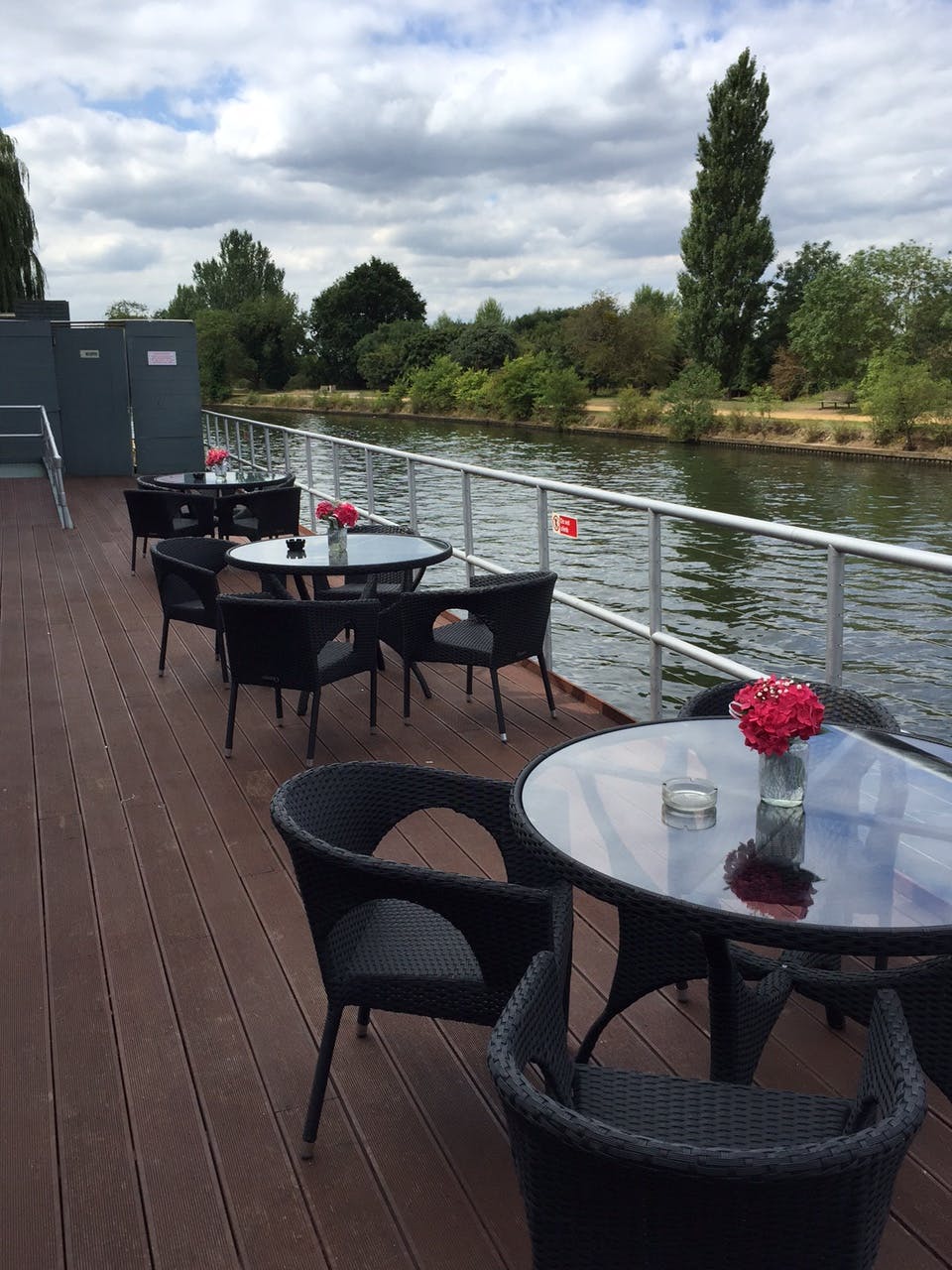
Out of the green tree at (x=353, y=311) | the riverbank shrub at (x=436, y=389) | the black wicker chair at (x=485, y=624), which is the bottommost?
the black wicker chair at (x=485, y=624)

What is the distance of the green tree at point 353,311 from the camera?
67.2 m

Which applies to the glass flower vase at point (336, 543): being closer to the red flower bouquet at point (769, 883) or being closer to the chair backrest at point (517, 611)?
the chair backrest at point (517, 611)

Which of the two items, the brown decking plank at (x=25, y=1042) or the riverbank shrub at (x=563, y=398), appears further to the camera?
the riverbank shrub at (x=563, y=398)

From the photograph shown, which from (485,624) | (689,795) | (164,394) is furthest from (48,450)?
(689,795)

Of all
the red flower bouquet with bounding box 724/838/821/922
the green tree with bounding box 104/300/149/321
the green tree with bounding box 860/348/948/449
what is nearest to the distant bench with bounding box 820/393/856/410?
the green tree with bounding box 860/348/948/449

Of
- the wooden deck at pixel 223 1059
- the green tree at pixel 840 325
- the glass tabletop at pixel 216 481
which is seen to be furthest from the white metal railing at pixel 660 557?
the green tree at pixel 840 325

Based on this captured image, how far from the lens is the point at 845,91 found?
10516mm

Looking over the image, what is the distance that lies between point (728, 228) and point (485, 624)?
38.9 metres

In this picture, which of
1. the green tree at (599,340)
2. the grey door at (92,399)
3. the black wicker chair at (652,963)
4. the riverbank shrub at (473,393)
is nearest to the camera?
the black wicker chair at (652,963)

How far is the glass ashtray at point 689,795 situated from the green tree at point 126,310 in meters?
79.8

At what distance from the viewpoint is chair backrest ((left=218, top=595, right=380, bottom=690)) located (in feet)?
12.0

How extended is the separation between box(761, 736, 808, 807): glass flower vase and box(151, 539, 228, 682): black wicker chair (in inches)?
122

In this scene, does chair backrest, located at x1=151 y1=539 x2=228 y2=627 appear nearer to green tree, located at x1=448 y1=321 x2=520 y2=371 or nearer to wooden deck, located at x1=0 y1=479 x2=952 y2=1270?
wooden deck, located at x1=0 y1=479 x2=952 y2=1270

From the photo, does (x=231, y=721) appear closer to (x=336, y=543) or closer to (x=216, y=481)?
(x=336, y=543)
